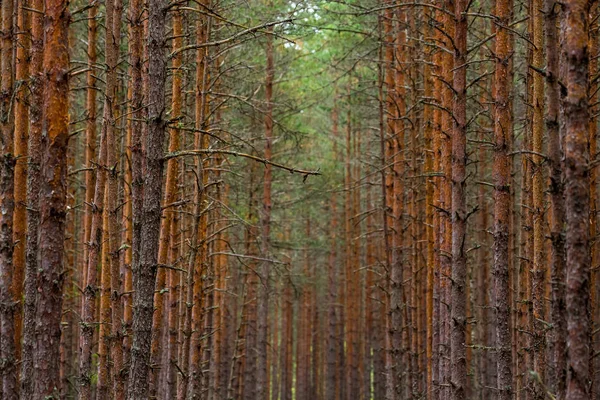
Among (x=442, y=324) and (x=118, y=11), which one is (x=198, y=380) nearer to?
(x=442, y=324)

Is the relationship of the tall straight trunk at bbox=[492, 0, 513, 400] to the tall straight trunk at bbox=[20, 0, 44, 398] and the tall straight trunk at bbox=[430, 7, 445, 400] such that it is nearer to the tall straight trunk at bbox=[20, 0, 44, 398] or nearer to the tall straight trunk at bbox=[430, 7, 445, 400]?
the tall straight trunk at bbox=[430, 7, 445, 400]

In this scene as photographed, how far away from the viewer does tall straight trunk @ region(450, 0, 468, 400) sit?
23.9 ft

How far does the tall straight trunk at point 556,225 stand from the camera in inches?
205

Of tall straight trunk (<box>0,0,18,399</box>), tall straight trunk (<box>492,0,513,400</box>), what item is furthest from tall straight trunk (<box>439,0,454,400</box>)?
tall straight trunk (<box>0,0,18,399</box>)

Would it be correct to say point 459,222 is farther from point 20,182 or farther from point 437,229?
point 20,182

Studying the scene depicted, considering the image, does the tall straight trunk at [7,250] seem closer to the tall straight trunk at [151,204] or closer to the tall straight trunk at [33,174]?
the tall straight trunk at [33,174]

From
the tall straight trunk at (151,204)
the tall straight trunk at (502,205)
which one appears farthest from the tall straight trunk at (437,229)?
the tall straight trunk at (151,204)

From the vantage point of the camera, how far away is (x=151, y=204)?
5.50m

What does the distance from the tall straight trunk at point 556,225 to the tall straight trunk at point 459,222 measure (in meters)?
1.64

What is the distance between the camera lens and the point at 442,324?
10117 millimetres

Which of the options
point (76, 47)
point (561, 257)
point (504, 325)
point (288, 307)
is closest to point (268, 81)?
point (76, 47)

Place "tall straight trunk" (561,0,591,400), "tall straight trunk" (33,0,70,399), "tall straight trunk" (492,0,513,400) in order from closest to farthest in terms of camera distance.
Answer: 1. "tall straight trunk" (561,0,591,400)
2. "tall straight trunk" (33,0,70,399)
3. "tall straight trunk" (492,0,513,400)

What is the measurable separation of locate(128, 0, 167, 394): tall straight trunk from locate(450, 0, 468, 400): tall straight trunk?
3397mm

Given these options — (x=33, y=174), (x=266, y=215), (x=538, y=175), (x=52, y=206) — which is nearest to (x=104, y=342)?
(x=33, y=174)
